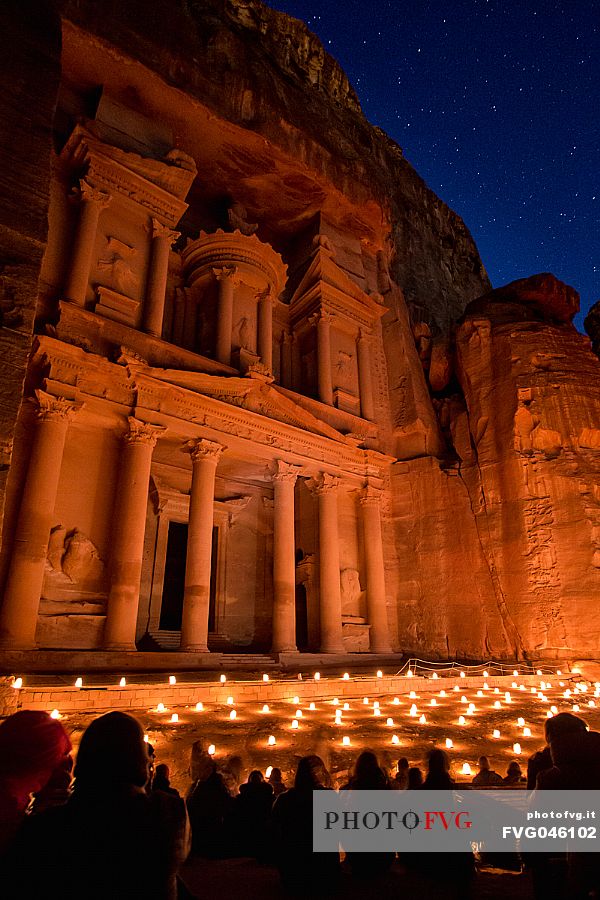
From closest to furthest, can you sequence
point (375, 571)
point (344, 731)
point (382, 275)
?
point (344, 731), point (375, 571), point (382, 275)

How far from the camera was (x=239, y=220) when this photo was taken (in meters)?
21.7

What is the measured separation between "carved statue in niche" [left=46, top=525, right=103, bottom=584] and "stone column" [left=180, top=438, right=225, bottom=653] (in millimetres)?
2402

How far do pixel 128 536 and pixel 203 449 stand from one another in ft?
11.1

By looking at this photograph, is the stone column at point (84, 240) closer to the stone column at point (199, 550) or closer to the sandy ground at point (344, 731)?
the stone column at point (199, 550)

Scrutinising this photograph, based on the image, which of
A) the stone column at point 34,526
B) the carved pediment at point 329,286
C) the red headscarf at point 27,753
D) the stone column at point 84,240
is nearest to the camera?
the red headscarf at point 27,753

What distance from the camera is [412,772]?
4.00 metres

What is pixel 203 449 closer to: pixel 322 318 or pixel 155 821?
pixel 322 318

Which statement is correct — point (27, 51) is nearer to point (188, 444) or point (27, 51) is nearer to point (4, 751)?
point (188, 444)

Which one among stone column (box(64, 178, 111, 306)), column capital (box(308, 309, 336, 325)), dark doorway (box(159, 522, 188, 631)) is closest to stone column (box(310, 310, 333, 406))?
column capital (box(308, 309, 336, 325))

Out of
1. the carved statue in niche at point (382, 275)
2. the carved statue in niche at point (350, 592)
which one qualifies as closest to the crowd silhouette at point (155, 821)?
the carved statue in niche at point (350, 592)

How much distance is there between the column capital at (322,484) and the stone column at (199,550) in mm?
3893

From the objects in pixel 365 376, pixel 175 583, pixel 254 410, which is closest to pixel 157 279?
pixel 254 410

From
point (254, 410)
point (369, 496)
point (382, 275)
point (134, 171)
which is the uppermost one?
point (382, 275)

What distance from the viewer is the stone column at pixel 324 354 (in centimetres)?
2069
